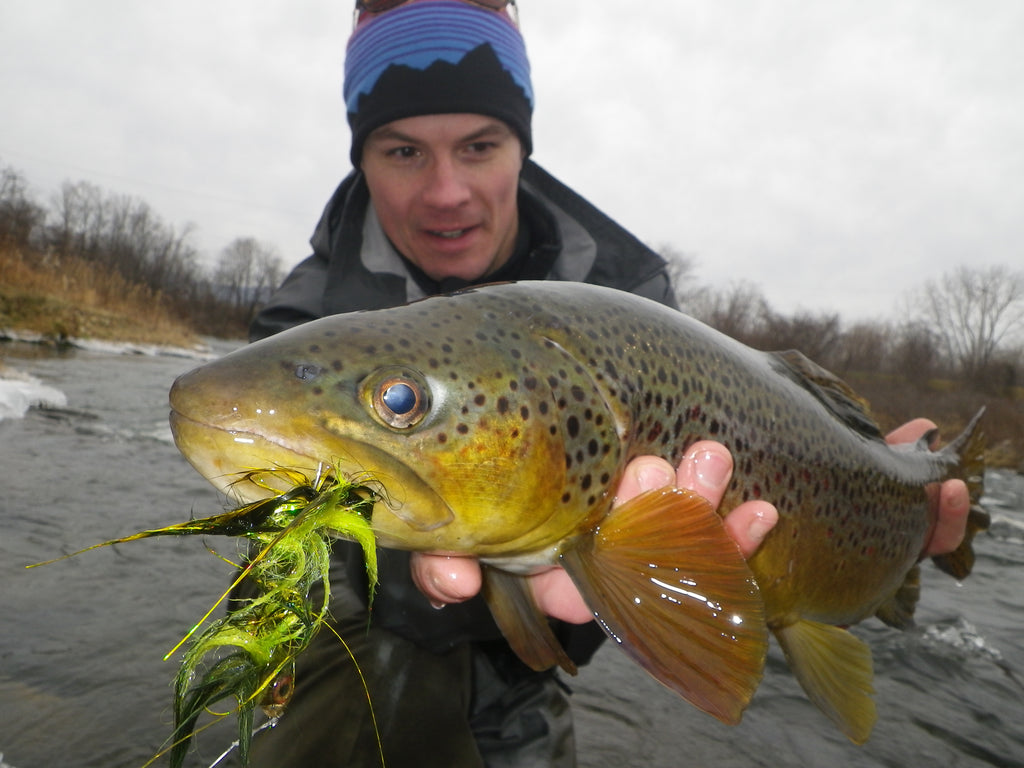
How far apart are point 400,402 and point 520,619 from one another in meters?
0.80

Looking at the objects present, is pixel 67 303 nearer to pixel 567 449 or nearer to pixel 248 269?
pixel 567 449

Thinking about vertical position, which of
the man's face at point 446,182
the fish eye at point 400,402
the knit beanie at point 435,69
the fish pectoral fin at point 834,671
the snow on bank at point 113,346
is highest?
the knit beanie at point 435,69

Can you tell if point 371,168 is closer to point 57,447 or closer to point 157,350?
point 57,447

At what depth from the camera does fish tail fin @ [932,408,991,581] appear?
9.88 ft

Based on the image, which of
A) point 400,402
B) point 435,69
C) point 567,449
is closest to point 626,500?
point 567,449

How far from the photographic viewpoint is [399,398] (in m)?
1.35

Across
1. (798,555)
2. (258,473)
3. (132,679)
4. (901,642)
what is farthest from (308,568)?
(901,642)

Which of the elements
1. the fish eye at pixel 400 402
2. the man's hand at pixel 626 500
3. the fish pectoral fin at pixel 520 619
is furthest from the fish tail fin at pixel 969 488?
the fish eye at pixel 400 402

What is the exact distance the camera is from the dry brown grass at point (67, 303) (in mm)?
18750

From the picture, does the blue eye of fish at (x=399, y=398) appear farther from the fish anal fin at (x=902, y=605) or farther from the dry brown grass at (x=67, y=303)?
the dry brown grass at (x=67, y=303)

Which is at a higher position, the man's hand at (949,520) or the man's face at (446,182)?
the man's face at (446,182)

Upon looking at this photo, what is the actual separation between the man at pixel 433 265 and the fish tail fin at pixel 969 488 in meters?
0.21

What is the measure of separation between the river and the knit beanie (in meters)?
2.76

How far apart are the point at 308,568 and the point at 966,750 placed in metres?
4.20
